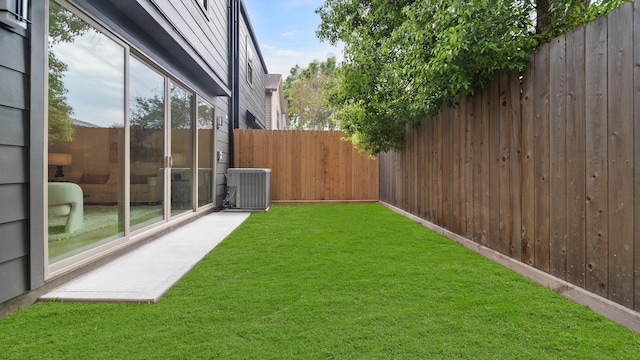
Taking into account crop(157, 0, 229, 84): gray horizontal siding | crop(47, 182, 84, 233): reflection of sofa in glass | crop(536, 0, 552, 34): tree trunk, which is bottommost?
crop(47, 182, 84, 233): reflection of sofa in glass

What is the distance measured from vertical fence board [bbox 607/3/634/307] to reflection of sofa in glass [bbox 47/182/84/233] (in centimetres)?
329

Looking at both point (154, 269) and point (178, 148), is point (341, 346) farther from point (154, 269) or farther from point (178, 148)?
point (178, 148)

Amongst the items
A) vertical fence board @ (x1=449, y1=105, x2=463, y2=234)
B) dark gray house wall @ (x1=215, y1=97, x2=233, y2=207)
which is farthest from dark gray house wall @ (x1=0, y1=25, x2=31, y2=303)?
dark gray house wall @ (x1=215, y1=97, x2=233, y2=207)

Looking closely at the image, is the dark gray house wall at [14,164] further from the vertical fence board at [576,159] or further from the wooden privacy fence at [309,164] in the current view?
the wooden privacy fence at [309,164]

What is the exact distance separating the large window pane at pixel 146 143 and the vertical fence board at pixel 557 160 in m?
3.47

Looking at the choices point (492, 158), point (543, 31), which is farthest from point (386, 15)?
point (492, 158)

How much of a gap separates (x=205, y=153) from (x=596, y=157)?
4.98m

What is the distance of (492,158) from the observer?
2885mm

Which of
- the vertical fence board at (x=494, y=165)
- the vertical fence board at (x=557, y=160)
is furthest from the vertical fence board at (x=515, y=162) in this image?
the vertical fence board at (x=557, y=160)

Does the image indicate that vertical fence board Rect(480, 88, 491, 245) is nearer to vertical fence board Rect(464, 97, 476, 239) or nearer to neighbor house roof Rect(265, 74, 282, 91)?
vertical fence board Rect(464, 97, 476, 239)

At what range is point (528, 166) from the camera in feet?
7.88

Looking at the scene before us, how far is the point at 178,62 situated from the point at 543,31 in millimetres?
3886

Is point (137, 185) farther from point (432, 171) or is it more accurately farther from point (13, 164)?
point (432, 171)

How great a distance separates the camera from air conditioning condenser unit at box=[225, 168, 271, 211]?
6133 millimetres
